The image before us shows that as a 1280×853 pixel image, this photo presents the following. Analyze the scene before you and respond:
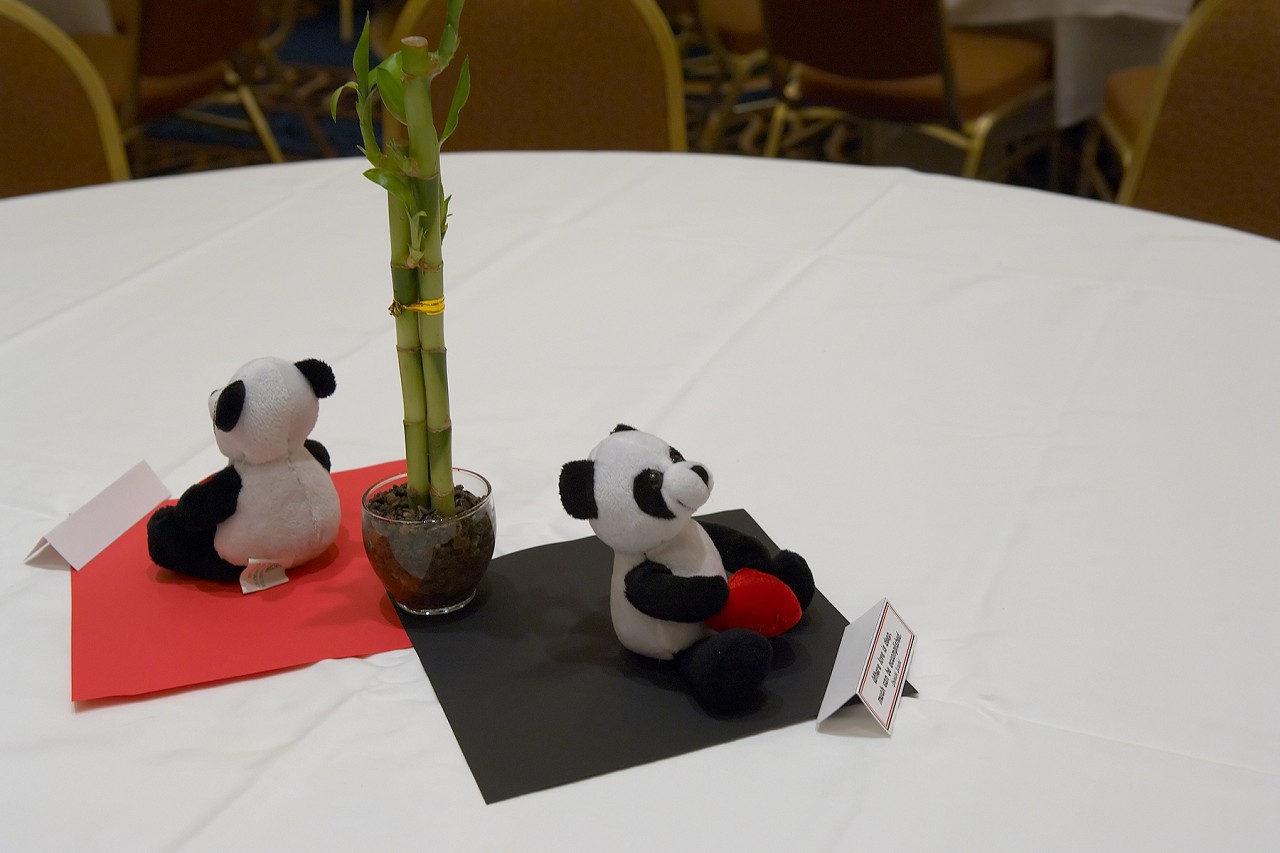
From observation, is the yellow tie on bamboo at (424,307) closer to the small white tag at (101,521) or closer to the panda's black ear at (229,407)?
the panda's black ear at (229,407)

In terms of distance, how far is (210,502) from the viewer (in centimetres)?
68

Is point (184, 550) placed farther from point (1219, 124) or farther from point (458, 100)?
point (1219, 124)

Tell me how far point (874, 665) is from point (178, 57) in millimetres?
2242

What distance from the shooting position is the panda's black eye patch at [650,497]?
573 millimetres

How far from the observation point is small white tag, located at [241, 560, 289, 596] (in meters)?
0.71

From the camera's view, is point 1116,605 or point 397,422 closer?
point 1116,605

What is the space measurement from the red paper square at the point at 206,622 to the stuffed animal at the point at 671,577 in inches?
6.2

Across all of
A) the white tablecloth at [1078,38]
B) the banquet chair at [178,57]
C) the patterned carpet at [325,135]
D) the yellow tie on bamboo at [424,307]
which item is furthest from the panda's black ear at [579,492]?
the patterned carpet at [325,135]

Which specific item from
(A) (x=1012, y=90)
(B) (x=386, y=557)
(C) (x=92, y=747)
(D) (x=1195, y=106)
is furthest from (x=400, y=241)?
(A) (x=1012, y=90)

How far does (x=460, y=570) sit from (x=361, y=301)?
54cm

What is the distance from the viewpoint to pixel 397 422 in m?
0.92

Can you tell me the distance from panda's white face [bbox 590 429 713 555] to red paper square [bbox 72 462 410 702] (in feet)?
0.56

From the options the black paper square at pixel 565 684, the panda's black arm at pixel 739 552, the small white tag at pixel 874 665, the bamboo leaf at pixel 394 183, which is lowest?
the black paper square at pixel 565 684

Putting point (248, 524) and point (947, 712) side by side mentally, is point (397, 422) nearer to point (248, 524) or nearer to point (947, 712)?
point (248, 524)
